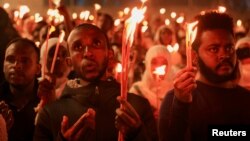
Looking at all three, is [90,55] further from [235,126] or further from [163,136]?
[235,126]

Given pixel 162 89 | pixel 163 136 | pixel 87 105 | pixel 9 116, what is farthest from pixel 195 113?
pixel 162 89

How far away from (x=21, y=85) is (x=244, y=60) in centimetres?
186

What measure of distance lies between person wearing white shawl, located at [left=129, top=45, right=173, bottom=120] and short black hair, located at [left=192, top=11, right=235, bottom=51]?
1.51 m

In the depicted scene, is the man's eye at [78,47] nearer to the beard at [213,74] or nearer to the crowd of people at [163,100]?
the crowd of people at [163,100]

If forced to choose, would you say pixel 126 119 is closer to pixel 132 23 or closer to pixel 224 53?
pixel 132 23

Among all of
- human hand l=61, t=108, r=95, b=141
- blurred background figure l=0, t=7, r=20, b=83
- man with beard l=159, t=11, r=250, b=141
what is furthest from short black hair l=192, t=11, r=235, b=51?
blurred background figure l=0, t=7, r=20, b=83

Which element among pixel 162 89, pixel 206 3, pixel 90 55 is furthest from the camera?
pixel 206 3

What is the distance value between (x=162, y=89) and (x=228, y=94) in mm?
1797

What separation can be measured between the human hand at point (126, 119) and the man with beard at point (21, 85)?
1.06 m

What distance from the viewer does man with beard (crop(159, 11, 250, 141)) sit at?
3.18 m

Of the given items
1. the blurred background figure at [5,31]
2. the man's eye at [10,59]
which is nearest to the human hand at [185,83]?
the man's eye at [10,59]

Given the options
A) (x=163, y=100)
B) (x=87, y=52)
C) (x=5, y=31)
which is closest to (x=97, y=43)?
(x=87, y=52)

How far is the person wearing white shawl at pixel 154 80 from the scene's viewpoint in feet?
16.6

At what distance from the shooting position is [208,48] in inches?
131
